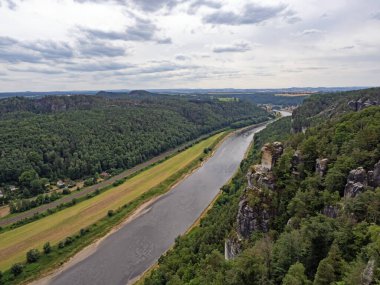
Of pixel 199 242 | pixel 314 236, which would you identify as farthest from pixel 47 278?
pixel 314 236

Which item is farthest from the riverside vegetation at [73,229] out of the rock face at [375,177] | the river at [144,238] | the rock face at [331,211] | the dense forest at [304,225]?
the rock face at [375,177]

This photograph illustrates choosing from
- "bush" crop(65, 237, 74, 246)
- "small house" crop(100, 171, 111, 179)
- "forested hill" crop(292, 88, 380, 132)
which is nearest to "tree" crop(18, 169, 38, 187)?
"small house" crop(100, 171, 111, 179)

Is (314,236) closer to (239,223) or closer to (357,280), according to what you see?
(357,280)

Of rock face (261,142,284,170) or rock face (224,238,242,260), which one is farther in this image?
rock face (261,142,284,170)

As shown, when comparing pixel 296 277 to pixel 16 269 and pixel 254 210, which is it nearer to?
pixel 254 210

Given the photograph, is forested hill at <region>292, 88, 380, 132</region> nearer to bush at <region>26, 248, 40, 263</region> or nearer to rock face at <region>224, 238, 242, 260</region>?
rock face at <region>224, 238, 242, 260</region>

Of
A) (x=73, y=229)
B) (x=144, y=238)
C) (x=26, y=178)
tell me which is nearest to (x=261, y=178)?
(x=144, y=238)

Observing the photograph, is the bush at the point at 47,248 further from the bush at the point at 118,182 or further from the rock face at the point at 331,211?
the rock face at the point at 331,211
